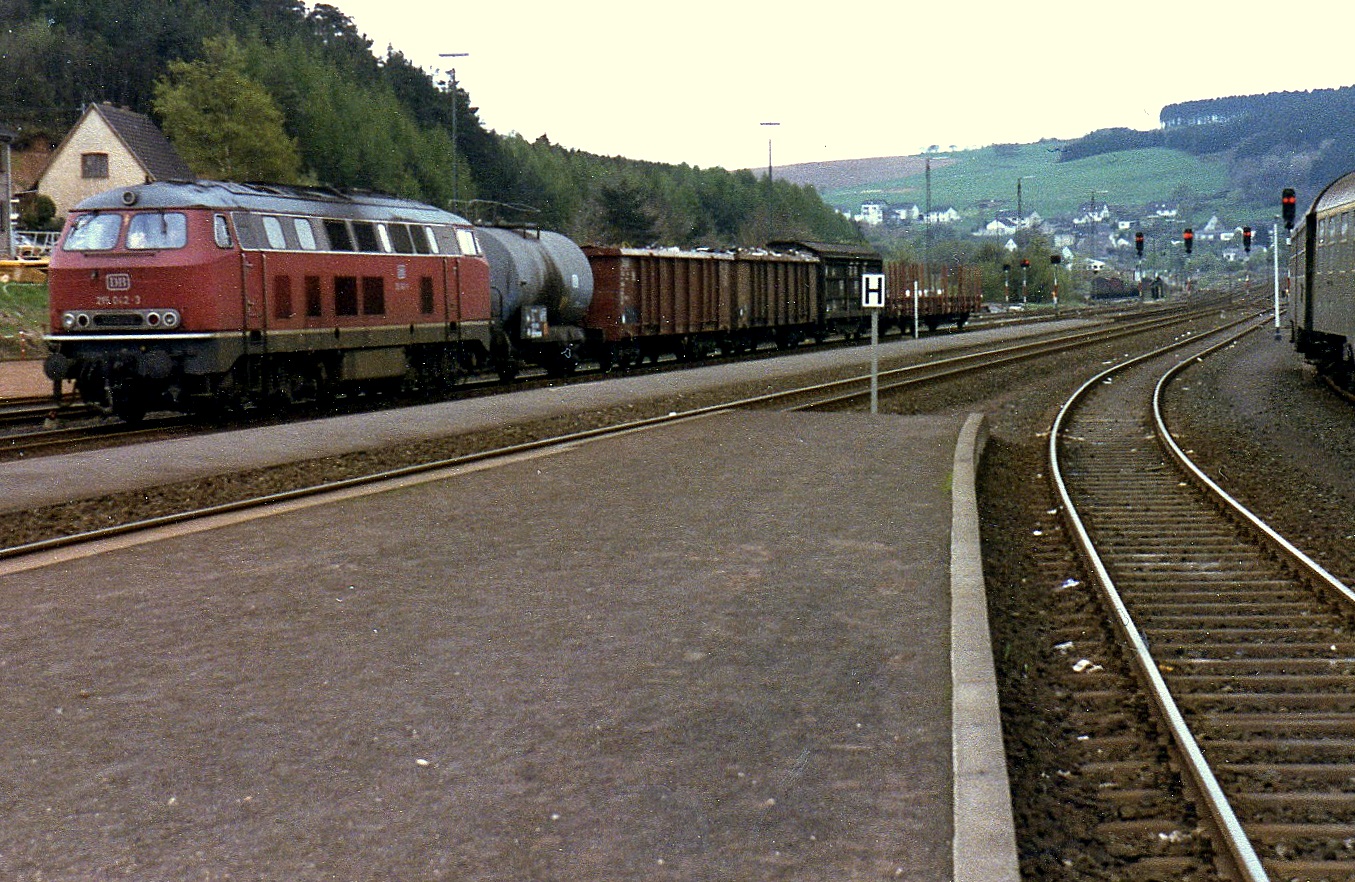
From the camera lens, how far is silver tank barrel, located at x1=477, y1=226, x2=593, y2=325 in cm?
2773

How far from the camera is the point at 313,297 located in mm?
20828

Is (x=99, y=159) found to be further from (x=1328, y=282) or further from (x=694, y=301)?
(x=1328, y=282)

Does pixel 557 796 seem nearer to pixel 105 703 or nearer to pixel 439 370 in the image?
pixel 105 703

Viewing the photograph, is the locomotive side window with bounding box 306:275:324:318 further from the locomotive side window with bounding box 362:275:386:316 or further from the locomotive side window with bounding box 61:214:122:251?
the locomotive side window with bounding box 61:214:122:251

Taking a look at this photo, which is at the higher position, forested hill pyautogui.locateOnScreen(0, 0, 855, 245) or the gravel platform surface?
forested hill pyautogui.locateOnScreen(0, 0, 855, 245)

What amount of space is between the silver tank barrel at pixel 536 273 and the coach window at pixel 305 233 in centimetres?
637

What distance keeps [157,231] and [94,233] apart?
40.0 inches

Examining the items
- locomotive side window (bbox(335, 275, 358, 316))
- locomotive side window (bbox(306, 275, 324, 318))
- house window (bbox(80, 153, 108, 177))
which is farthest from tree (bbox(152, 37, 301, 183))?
locomotive side window (bbox(306, 275, 324, 318))

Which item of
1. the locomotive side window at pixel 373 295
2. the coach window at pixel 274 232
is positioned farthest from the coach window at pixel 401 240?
the coach window at pixel 274 232

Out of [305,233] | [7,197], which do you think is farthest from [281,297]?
[7,197]

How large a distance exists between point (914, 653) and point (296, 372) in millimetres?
15855

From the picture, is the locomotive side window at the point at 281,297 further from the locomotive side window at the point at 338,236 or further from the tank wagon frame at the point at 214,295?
the locomotive side window at the point at 338,236

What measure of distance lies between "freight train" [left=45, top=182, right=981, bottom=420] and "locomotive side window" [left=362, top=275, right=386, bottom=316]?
1.3 inches

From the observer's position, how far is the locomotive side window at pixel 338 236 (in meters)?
21.3
